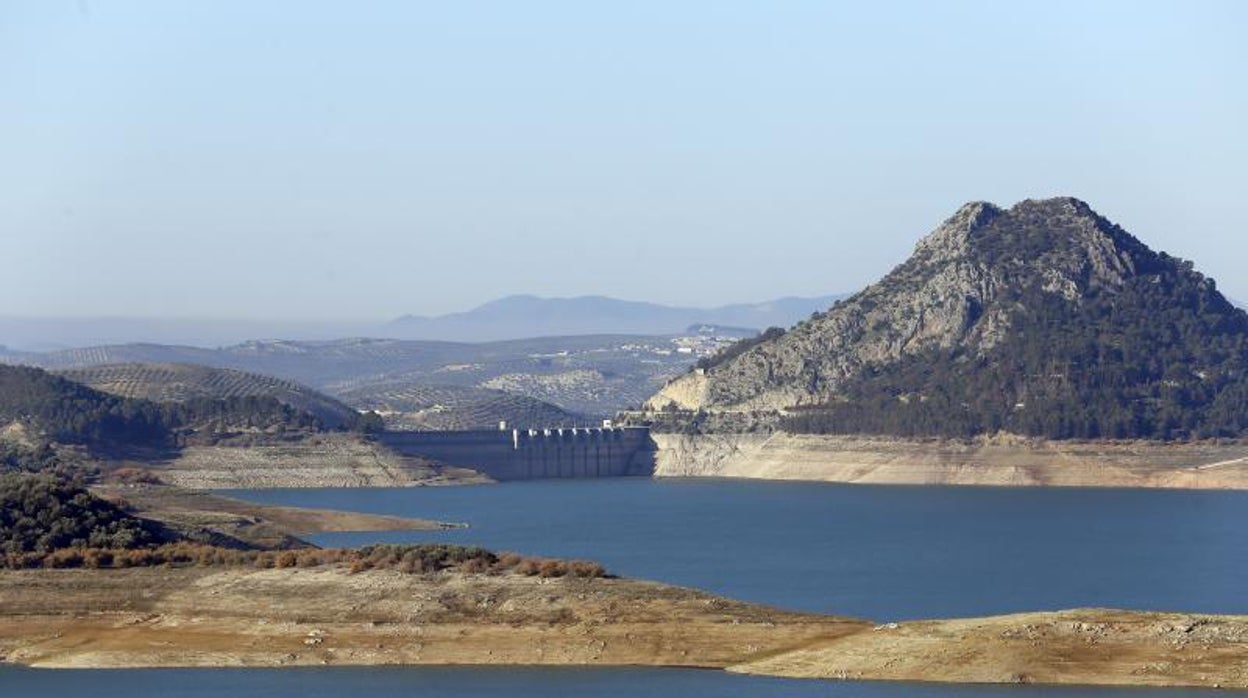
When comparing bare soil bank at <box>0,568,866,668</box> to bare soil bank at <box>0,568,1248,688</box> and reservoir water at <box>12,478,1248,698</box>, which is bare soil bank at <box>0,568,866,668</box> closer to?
bare soil bank at <box>0,568,1248,688</box>

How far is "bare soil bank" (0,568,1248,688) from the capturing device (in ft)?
234

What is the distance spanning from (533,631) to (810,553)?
43058 mm

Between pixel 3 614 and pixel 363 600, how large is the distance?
33.2ft

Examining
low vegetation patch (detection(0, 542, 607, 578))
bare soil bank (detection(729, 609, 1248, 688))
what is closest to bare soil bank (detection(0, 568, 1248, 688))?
bare soil bank (detection(729, 609, 1248, 688))

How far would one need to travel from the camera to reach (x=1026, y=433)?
191125mm

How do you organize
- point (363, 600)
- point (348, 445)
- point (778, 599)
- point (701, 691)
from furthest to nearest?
point (348, 445) < point (778, 599) < point (363, 600) < point (701, 691)

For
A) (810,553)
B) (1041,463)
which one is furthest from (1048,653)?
(1041,463)

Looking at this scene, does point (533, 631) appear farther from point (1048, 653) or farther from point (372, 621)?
point (1048, 653)

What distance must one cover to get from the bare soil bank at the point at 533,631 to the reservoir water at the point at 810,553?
1.34m

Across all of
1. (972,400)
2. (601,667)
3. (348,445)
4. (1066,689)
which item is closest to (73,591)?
(601,667)

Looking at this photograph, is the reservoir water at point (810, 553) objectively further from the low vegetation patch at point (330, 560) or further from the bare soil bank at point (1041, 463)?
the low vegetation patch at point (330, 560)

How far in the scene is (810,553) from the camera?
118 m

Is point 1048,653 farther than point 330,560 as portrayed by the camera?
No

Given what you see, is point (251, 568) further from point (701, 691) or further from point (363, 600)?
point (701, 691)
